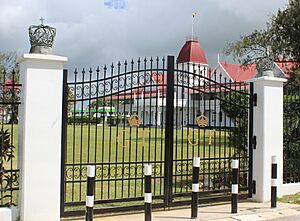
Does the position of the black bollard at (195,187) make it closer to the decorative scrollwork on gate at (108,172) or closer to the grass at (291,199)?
the decorative scrollwork on gate at (108,172)

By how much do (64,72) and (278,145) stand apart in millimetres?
5091

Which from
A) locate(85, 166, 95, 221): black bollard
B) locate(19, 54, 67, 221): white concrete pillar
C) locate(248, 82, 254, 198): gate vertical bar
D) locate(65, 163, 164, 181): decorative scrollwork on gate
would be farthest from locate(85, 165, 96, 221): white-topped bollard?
locate(248, 82, 254, 198): gate vertical bar

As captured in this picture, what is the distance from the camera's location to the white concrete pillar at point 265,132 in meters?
8.67

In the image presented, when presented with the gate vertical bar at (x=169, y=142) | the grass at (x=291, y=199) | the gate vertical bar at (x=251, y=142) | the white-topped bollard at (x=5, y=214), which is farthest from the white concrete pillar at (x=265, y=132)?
the white-topped bollard at (x=5, y=214)

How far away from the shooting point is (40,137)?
251 inches

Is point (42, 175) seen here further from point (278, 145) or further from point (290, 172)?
point (290, 172)

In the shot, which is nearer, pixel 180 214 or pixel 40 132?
pixel 40 132

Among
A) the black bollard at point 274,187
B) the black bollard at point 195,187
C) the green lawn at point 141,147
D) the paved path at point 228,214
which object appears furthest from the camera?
the black bollard at point 274,187

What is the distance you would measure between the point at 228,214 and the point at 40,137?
3.77m

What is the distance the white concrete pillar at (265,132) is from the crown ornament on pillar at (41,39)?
461 cm

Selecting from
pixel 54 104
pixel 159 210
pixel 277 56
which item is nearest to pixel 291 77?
pixel 277 56

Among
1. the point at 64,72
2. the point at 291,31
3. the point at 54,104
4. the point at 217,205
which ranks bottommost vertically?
the point at 217,205

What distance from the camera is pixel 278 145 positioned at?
899cm

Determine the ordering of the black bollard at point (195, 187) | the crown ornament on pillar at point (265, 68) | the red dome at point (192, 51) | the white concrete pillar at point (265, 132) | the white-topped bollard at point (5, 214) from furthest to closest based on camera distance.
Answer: the red dome at point (192, 51) → the crown ornament on pillar at point (265, 68) → the white concrete pillar at point (265, 132) → the black bollard at point (195, 187) → the white-topped bollard at point (5, 214)
